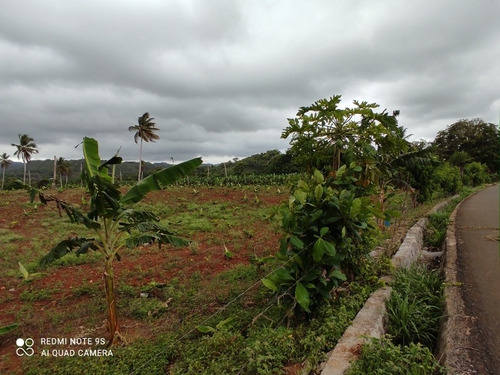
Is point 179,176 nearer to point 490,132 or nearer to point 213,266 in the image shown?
point 213,266

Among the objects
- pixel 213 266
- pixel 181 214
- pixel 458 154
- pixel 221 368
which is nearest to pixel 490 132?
pixel 458 154

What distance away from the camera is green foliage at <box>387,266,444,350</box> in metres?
3.04

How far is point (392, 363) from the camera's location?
213 cm

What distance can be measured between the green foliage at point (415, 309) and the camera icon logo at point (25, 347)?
4.51 meters

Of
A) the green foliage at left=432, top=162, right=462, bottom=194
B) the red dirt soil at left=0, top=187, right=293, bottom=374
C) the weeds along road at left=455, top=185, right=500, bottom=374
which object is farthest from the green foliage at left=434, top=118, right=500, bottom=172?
the red dirt soil at left=0, top=187, right=293, bottom=374

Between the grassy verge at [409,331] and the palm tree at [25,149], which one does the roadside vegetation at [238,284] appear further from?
the palm tree at [25,149]

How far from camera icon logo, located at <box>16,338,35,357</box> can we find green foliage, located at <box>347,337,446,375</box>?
4.00m

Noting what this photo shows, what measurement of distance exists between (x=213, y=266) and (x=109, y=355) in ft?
10.8

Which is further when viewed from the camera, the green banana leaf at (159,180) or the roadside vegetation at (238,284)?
the green banana leaf at (159,180)

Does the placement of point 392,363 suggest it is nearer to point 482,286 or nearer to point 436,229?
point 482,286

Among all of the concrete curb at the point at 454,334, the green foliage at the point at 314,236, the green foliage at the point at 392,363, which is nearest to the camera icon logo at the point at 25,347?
the green foliage at the point at 314,236

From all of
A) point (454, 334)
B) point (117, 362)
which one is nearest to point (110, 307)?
point (117, 362)

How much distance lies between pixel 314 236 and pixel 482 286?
2.74 metres

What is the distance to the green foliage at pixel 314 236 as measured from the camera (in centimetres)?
322
